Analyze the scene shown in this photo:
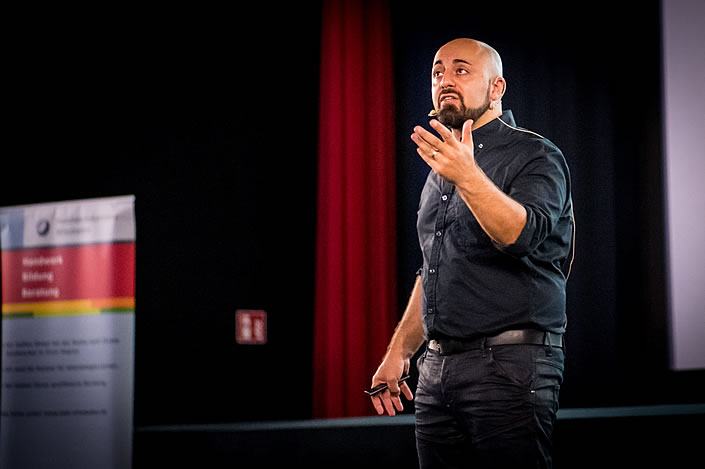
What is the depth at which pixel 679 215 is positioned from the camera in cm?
326

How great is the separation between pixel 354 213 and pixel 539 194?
8.11ft

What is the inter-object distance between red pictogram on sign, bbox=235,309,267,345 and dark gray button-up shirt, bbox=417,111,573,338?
2432mm

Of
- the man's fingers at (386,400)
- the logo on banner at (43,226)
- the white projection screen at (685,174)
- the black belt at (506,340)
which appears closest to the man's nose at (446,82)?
the black belt at (506,340)

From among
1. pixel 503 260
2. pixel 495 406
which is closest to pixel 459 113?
pixel 503 260

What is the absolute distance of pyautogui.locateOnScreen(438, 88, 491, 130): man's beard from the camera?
1643mm

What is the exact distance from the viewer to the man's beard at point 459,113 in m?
1.64

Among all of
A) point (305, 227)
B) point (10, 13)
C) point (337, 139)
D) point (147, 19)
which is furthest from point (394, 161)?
point (10, 13)

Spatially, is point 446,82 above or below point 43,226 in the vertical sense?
above

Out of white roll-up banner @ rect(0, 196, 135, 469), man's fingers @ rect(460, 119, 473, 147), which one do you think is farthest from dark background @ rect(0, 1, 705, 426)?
man's fingers @ rect(460, 119, 473, 147)

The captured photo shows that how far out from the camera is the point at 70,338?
A: 3750 mm

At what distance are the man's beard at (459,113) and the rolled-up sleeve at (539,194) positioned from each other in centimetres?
16

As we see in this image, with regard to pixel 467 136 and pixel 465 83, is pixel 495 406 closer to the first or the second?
pixel 467 136

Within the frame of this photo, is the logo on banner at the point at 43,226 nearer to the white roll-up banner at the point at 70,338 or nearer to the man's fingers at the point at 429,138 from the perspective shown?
the white roll-up banner at the point at 70,338

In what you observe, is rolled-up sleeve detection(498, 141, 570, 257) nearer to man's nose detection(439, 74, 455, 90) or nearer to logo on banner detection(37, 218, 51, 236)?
man's nose detection(439, 74, 455, 90)
